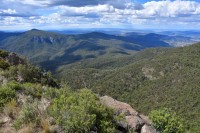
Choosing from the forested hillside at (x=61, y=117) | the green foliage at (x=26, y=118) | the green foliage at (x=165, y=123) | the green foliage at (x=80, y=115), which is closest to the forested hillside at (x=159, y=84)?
the green foliage at (x=165, y=123)

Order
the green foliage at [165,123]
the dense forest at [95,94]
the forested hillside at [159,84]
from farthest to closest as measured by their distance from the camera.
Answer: the forested hillside at [159,84] → the green foliage at [165,123] → the dense forest at [95,94]

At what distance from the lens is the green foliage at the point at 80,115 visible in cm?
892

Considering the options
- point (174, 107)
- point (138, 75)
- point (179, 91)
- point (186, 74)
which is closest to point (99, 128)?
point (174, 107)

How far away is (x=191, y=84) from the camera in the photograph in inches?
5118

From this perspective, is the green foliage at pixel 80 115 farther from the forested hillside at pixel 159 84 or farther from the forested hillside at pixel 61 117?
the forested hillside at pixel 159 84

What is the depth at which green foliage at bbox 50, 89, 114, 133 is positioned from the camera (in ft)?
29.3

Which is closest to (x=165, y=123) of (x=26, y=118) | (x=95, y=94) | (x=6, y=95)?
(x=95, y=94)

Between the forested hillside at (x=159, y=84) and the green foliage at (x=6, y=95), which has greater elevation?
the green foliage at (x=6, y=95)

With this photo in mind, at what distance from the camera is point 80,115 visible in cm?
918

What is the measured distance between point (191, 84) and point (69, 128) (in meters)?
Answer: 130

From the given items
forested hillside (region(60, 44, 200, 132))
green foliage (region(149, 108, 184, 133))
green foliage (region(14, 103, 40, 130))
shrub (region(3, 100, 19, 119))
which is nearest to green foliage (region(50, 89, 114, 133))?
green foliage (region(14, 103, 40, 130))

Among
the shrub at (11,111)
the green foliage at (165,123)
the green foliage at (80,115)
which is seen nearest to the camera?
the green foliage at (80,115)

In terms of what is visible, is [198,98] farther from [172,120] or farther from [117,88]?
[172,120]

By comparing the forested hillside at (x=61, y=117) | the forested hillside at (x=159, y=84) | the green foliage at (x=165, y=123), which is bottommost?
the forested hillside at (x=159, y=84)
